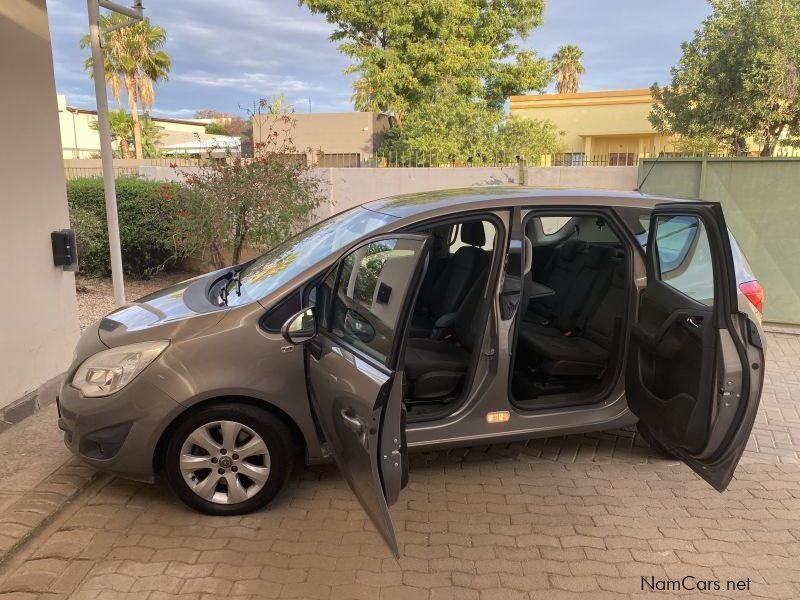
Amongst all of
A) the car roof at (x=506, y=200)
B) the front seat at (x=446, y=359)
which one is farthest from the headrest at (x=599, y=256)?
the front seat at (x=446, y=359)

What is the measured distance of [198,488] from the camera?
11.0 ft

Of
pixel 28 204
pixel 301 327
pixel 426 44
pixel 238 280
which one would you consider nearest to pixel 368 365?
pixel 301 327

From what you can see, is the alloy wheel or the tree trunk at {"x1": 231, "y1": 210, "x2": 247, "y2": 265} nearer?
the alloy wheel

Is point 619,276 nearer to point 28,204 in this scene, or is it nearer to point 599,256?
point 599,256

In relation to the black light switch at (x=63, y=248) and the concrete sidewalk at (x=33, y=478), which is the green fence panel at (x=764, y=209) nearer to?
the black light switch at (x=63, y=248)

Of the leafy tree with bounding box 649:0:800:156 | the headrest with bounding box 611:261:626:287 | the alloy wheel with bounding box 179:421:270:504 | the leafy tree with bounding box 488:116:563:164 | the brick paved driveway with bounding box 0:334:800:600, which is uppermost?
the leafy tree with bounding box 649:0:800:156

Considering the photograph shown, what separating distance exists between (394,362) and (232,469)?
1306mm

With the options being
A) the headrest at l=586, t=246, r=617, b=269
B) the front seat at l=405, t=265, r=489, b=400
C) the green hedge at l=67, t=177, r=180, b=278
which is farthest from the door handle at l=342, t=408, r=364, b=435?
the green hedge at l=67, t=177, r=180, b=278

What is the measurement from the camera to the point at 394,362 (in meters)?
2.65

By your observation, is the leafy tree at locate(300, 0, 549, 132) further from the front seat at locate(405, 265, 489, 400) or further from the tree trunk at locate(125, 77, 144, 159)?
the front seat at locate(405, 265, 489, 400)

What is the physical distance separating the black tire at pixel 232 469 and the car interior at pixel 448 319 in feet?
2.44

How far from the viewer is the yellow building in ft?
74.0

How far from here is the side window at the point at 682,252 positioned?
352cm

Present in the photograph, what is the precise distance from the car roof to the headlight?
1.56 m
